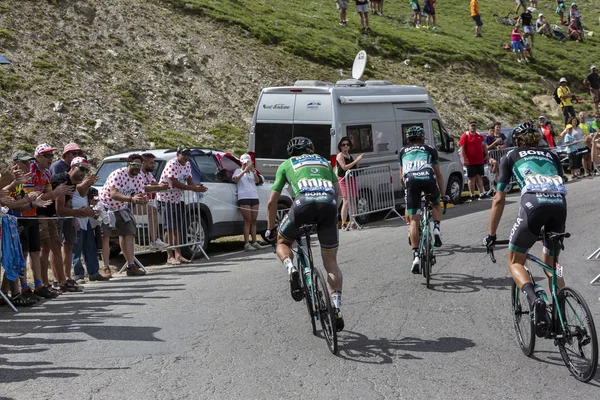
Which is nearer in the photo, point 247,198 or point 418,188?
point 418,188

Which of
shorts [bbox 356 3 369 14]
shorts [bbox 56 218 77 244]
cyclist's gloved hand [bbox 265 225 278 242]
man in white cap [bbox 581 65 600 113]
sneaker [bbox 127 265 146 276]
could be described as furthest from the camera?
shorts [bbox 356 3 369 14]

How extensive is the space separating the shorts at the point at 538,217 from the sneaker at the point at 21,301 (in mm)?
6329

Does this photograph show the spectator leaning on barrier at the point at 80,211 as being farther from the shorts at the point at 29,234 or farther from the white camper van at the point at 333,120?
the white camper van at the point at 333,120

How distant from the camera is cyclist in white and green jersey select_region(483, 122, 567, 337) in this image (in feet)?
23.4

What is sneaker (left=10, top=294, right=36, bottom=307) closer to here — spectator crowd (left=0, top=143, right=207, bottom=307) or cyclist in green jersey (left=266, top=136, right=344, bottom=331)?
spectator crowd (left=0, top=143, right=207, bottom=307)

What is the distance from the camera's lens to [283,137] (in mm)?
18156

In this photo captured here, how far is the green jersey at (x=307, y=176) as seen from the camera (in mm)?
8156

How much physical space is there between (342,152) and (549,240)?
10697 millimetres

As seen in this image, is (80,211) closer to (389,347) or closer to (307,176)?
(307,176)

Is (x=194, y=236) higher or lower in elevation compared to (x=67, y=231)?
lower

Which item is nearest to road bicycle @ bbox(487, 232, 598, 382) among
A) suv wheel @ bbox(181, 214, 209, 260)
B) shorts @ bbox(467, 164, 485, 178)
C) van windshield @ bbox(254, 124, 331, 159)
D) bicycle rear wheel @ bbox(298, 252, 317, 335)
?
bicycle rear wheel @ bbox(298, 252, 317, 335)

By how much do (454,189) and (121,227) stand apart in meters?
10.7

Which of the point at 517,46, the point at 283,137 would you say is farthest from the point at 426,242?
the point at 517,46

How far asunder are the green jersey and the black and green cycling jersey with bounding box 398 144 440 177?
135 inches
